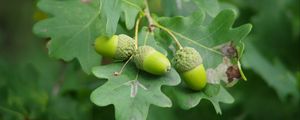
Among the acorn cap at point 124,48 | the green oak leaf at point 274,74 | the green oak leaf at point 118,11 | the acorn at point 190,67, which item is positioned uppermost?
the green oak leaf at point 118,11

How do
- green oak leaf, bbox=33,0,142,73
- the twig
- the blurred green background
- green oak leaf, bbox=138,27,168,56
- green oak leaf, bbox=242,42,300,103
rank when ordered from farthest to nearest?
the twig, green oak leaf, bbox=242,42,300,103, the blurred green background, green oak leaf, bbox=33,0,142,73, green oak leaf, bbox=138,27,168,56

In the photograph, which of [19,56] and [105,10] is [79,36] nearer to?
[105,10]

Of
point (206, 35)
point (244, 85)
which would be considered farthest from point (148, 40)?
point (244, 85)

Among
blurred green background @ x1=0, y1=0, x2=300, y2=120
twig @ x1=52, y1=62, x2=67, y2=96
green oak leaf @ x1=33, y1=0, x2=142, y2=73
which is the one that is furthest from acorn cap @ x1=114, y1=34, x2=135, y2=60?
twig @ x1=52, y1=62, x2=67, y2=96

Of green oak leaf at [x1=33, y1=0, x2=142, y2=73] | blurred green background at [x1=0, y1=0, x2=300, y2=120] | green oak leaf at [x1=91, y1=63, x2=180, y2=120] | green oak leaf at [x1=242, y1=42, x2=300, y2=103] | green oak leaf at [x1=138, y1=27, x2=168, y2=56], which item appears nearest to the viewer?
green oak leaf at [x1=91, y1=63, x2=180, y2=120]

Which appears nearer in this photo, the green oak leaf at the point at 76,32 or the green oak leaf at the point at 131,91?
the green oak leaf at the point at 131,91

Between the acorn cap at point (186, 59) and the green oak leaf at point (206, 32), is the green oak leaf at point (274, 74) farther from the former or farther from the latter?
the acorn cap at point (186, 59)

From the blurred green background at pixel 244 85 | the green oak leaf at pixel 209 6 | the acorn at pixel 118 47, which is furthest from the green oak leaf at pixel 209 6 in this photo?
the blurred green background at pixel 244 85

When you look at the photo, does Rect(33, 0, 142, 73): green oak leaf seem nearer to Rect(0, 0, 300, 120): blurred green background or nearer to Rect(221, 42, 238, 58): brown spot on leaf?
Rect(221, 42, 238, 58): brown spot on leaf
